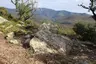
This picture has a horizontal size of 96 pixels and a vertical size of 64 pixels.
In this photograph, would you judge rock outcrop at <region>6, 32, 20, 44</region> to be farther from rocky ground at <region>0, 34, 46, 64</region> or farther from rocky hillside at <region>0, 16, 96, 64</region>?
rocky ground at <region>0, 34, 46, 64</region>

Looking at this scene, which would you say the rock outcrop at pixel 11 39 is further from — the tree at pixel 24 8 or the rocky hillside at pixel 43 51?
the tree at pixel 24 8

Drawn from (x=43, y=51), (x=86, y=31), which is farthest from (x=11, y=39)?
(x=86, y=31)

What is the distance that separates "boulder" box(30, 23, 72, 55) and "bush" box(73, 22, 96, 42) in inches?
283

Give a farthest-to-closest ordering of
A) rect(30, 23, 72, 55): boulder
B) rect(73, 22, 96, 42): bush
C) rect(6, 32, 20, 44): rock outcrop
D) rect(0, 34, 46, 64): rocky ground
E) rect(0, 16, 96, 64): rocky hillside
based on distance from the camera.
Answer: rect(73, 22, 96, 42): bush, rect(6, 32, 20, 44): rock outcrop, rect(30, 23, 72, 55): boulder, rect(0, 16, 96, 64): rocky hillside, rect(0, 34, 46, 64): rocky ground

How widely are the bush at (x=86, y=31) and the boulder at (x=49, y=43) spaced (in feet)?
23.6

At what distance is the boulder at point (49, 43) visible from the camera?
18922 mm

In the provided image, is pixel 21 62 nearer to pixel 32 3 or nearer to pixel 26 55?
pixel 26 55

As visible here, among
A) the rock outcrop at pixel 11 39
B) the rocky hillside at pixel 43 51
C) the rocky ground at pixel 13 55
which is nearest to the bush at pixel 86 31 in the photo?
the rocky hillside at pixel 43 51

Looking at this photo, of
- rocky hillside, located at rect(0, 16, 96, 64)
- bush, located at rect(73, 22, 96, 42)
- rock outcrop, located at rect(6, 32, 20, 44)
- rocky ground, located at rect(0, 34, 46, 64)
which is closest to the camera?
rocky ground, located at rect(0, 34, 46, 64)

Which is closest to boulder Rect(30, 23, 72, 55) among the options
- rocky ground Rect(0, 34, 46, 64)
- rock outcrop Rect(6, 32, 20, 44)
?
rocky ground Rect(0, 34, 46, 64)

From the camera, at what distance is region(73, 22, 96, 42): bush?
27484mm

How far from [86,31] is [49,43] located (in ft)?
31.8

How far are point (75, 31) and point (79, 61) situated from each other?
14.1 meters

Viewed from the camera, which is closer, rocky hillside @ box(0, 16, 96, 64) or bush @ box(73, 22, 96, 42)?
rocky hillside @ box(0, 16, 96, 64)
